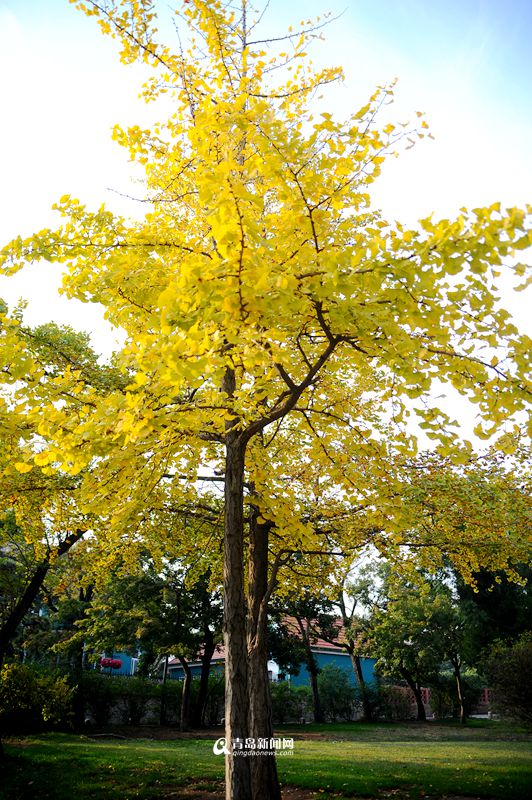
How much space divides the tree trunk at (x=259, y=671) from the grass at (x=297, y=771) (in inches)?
40.1

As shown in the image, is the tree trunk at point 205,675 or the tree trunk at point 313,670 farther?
the tree trunk at point 313,670

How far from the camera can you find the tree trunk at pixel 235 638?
4.33 m

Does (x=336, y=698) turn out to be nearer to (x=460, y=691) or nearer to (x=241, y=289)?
(x=460, y=691)

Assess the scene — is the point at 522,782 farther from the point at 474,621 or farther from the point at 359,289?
the point at 474,621

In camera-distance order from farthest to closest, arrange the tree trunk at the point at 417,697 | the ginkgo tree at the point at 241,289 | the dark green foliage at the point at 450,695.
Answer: the dark green foliage at the point at 450,695 → the tree trunk at the point at 417,697 → the ginkgo tree at the point at 241,289

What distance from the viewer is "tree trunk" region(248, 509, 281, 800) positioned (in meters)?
6.51

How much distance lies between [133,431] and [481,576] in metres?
17.1

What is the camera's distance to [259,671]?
281 inches

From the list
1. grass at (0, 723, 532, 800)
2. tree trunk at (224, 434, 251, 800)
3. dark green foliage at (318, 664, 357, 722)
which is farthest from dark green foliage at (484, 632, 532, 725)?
dark green foliage at (318, 664, 357, 722)

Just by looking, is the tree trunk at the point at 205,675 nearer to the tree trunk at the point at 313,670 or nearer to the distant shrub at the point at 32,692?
the tree trunk at the point at 313,670

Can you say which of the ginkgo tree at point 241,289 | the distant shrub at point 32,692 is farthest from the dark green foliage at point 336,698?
the ginkgo tree at point 241,289

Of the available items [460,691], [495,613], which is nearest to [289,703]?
[460,691]

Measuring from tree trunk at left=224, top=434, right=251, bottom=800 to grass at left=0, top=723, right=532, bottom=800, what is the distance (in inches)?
138

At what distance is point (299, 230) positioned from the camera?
3826 millimetres
